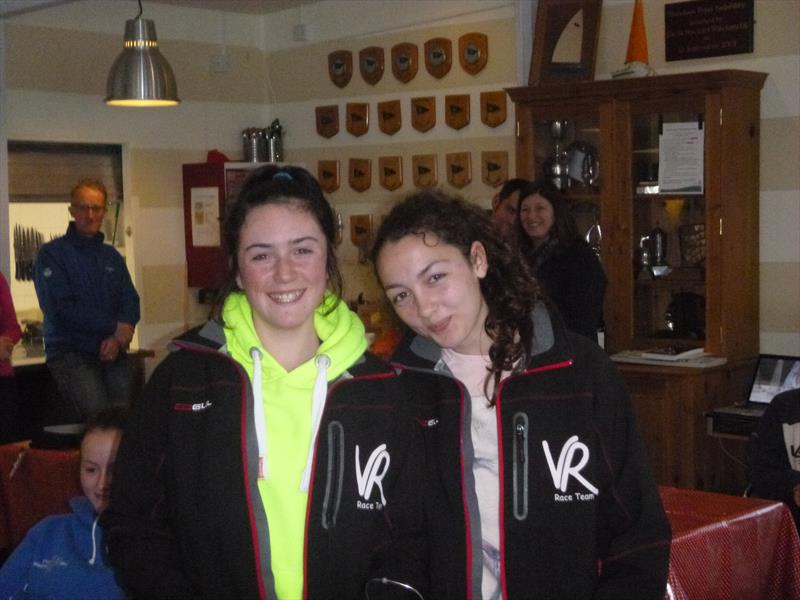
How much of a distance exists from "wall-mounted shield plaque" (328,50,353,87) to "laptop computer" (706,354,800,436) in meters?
3.22

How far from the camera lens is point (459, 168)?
6832mm

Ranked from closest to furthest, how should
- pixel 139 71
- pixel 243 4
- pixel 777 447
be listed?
1. pixel 777 447
2. pixel 139 71
3. pixel 243 4

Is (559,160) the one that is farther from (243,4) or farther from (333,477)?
(333,477)

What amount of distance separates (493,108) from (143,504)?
506cm

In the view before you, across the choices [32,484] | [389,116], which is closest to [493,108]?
[389,116]

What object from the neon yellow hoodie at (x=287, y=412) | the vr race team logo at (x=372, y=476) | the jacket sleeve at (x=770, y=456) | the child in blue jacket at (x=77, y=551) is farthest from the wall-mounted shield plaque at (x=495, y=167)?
the vr race team logo at (x=372, y=476)

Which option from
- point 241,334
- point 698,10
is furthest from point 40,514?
point 698,10

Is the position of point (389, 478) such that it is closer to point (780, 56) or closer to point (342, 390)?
point (342, 390)

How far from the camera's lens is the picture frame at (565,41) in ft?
19.6

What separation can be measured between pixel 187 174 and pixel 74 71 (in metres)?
0.94

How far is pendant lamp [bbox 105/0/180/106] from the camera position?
530 centimetres

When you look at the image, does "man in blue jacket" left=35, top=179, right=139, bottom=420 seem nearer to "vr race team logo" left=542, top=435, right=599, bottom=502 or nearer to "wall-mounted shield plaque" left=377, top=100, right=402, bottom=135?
"wall-mounted shield plaque" left=377, top=100, right=402, bottom=135

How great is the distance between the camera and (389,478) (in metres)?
1.85

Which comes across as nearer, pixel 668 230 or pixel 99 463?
pixel 99 463
